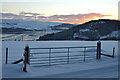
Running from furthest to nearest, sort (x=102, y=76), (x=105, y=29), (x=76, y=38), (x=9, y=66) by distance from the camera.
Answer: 1. (x=105, y=29)
2. (x=76, y=38)
3. (x=9, y=66)
4. (x=102, y=76)

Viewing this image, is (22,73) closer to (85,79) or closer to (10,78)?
(10,78)

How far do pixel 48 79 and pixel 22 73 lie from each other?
41.5 inches

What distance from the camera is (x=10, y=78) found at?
4465 millimetres

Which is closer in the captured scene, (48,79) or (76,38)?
(48,79)

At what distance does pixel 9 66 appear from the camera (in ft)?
18.3

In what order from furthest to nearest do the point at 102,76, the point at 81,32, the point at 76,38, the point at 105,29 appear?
the point at 105,29 → the point at 81,32 → the point at 76,38 → the point at 102,76

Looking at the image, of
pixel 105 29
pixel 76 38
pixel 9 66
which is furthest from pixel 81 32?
pixel 9 66

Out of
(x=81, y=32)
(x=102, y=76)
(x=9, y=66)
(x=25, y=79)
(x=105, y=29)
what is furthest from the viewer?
(x=105, y=29)

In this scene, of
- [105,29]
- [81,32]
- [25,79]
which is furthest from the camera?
[105,29]

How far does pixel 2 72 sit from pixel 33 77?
47.5 inches

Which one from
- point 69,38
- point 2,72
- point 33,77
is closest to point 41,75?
point 33,77

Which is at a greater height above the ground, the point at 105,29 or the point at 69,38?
the point at 105,29

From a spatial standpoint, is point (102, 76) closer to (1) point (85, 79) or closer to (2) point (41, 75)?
(1) point (85, 79)

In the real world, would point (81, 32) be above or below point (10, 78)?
above
